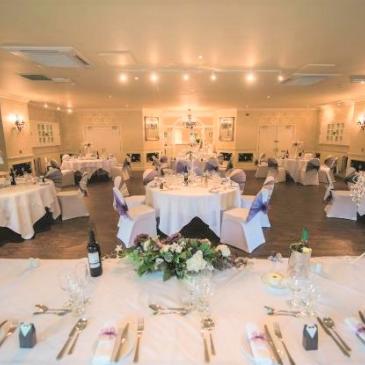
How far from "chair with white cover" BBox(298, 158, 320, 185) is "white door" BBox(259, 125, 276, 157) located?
14.1 ft

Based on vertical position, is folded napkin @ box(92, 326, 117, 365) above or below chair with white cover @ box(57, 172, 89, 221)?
above

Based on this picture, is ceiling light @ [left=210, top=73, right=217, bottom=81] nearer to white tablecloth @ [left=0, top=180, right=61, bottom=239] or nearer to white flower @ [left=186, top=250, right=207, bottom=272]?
white tablecloth @ [left=0, top=180, right=61, bottom=239]

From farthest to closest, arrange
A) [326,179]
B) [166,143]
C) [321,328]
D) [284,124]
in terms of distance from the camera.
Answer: [166,143]
[284,124]
[326,179]
[321,328]

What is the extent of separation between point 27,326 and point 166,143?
1471 cm

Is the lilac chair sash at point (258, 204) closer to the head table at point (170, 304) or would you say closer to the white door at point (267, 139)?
the head table at point (170, 304)

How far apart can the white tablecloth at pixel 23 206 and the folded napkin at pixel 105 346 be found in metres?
4.17

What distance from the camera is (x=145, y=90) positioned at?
7.72 m

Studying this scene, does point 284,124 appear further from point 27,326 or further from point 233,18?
point 27,326

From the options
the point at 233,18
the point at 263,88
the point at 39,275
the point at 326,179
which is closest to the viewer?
the point at 39,275

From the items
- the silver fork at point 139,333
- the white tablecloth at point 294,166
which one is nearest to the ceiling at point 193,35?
the silver fork at point 139,333

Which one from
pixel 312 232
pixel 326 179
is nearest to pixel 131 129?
pixel 326 179

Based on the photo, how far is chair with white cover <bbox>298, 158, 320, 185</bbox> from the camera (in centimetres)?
914

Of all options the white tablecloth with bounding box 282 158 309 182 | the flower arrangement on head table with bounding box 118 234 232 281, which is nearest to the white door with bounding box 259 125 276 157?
the white tablecloth with bounding box 282 158 309 182

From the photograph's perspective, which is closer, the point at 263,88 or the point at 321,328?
the point at 321,328
